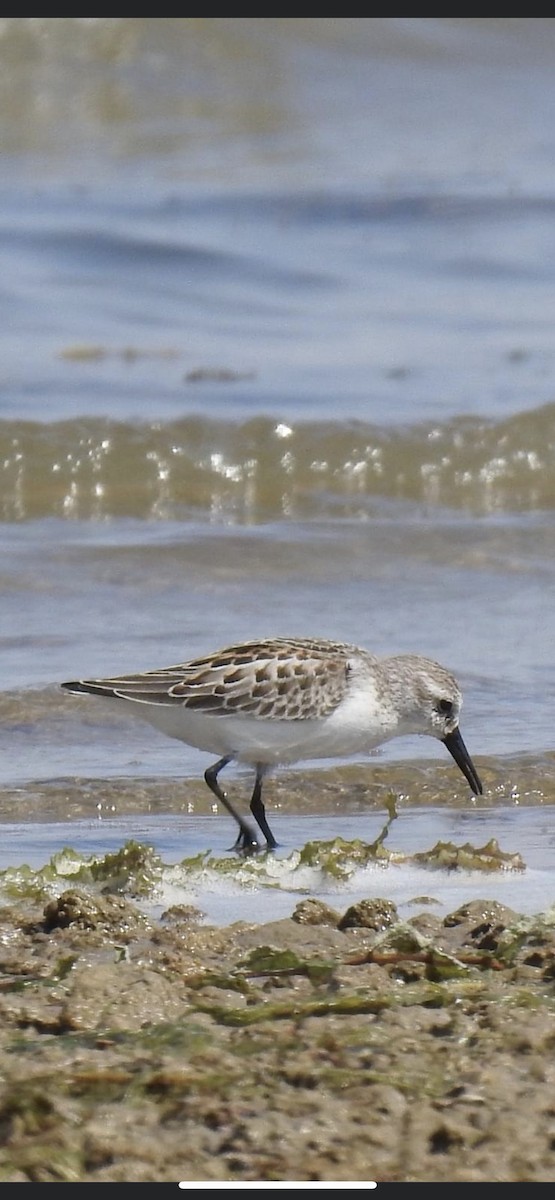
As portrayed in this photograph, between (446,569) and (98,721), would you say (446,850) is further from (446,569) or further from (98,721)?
(446,569)

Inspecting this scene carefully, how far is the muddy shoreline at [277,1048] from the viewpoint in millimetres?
2955

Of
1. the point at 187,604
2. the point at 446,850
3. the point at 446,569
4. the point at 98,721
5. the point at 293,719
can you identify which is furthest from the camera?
the point at 446,569

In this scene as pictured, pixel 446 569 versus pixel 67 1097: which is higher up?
pixel 446 569

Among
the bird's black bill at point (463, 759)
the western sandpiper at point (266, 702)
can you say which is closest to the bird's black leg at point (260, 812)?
the western sandpiper at point (266, 702)

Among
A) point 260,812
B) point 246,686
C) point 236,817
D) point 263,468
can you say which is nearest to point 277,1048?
point 236,817

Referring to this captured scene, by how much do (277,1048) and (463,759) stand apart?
306 cm

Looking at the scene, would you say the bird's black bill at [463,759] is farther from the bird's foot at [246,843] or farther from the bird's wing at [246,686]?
the bird's foot at [246,843]

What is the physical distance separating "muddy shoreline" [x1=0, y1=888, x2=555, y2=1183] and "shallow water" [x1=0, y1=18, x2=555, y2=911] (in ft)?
4.94

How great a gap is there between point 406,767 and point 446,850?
5.05 ft

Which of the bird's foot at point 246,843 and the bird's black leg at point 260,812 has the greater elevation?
the bird's black leg at point 260,812

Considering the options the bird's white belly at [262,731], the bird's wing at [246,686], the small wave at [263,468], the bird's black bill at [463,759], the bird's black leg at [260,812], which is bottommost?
the bird's black leg at [260,812]

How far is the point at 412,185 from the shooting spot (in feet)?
56.2

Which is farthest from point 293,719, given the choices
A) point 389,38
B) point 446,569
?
point 389,38

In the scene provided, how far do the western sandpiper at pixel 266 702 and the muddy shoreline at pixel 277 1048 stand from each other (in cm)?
164
